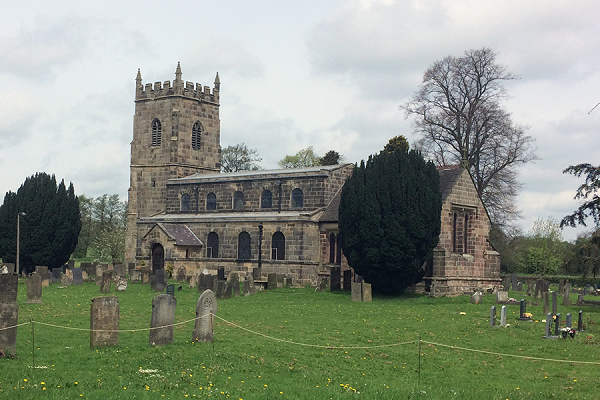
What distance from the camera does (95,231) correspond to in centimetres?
8738

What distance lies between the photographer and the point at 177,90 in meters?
51.0

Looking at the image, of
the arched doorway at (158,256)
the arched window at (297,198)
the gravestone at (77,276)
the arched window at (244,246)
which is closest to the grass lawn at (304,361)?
the gravestone at (77,276)

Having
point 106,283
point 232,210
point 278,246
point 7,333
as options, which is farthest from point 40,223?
point 7,333

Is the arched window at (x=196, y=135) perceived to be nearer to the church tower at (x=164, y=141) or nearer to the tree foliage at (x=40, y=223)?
the church tower at (x=164, y=141)

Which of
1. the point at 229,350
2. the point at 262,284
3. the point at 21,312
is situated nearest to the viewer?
the point at 229,350

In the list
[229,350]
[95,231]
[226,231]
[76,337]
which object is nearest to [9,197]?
[226,231]

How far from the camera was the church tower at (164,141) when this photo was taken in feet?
167

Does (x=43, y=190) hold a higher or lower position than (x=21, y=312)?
higher

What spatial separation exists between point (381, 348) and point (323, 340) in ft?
5.33

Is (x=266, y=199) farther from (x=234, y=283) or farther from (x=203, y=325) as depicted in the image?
(x=203, y=325)

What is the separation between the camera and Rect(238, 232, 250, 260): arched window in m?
43.2

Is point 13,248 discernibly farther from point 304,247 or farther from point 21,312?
point 21,312

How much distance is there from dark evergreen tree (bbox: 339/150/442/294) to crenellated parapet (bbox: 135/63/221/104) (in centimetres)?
2131

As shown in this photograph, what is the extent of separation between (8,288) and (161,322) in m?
7.00
